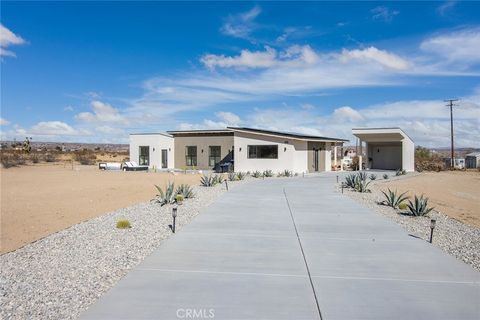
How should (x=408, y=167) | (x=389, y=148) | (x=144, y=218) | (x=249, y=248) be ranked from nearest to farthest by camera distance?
1. (x=249, y=248)
2. (x=144, y=218)
3. (x=408, y=167)
4. (x=389, y=148)

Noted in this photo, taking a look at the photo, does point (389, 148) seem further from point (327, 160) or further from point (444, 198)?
point (444, 198)

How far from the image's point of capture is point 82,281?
19.1ft

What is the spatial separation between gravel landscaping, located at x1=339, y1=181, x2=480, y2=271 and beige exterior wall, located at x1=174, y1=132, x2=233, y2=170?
1890cm

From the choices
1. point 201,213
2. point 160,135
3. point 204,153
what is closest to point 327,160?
point 204,153

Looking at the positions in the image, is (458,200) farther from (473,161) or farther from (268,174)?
(473,161)

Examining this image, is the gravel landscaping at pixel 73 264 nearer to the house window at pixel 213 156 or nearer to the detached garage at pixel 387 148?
the house window at pixel 213 156

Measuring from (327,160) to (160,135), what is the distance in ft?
47.7

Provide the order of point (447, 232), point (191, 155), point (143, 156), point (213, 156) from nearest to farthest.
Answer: point (447, 232), point (213, 156), point (191, 155), point (143, 156)

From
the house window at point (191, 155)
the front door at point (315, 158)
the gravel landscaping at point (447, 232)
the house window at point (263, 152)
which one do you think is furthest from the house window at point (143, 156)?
the gravel landscaping at point (447, 232)

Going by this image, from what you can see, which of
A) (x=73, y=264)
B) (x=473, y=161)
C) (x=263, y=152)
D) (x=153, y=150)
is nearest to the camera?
(x=73, y=264)

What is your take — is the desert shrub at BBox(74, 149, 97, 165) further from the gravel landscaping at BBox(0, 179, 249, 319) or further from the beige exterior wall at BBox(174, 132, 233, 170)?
the gravel landscaping at BBox(0, 179, 249, 319)

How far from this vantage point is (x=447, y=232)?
9.57 metres

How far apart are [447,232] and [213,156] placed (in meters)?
24.2
